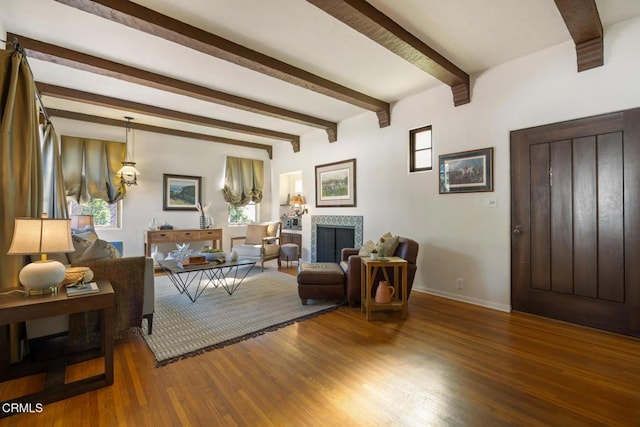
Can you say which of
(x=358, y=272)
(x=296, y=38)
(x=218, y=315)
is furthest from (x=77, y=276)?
(x=296, y=38)

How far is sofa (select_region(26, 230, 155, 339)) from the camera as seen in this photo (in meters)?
2.32

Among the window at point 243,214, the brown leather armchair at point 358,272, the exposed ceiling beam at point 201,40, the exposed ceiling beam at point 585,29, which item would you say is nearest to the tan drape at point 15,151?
the exposed ceiling beam at point 201,40

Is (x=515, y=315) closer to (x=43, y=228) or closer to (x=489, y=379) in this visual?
(x=489, y=379)

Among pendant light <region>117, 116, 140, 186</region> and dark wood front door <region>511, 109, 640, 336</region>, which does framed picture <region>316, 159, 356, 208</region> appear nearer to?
dark wood front door <region>511, 109, 640, 336</region>

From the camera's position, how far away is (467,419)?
1.63 metres

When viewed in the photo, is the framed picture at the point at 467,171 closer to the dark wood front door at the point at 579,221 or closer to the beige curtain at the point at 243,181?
the dark wood front door at the point at 579,221

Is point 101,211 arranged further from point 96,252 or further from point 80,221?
point 96,252

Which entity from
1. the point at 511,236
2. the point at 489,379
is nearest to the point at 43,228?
the point at 489,379

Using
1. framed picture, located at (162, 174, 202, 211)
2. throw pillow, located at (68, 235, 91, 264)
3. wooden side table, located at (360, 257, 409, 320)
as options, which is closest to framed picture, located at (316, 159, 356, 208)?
wooden side table, located at (360, 257, 409, 320)

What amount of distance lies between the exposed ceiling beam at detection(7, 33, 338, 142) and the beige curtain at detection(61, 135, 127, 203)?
2.53 metres

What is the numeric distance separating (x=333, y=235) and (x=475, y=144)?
114 inches

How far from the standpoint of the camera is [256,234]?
19.8ft

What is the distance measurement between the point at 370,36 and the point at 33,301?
10.1ft

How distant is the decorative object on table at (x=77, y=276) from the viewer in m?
2.09
